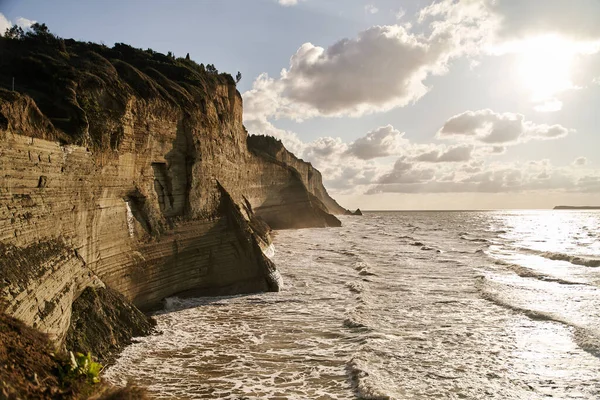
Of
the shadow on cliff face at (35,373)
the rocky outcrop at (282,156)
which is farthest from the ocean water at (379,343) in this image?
the rocky outcrop at (282,156)

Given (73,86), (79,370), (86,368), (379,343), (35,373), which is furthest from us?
(73,86)

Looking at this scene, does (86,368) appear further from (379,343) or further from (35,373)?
(379,343)

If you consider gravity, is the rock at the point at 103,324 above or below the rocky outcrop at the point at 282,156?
below

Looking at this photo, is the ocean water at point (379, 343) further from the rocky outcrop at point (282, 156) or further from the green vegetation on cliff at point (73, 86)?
the rocky outcrop at point (282, 156)

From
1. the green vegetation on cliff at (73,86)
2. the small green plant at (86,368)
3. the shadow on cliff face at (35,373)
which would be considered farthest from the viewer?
the green vegetation on cliff at (73,86)

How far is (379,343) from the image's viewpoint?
38.5ft

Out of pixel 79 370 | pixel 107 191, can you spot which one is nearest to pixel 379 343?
pixel 79 370

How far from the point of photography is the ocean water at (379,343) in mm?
9047

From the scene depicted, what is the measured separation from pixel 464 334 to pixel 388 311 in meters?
3.14

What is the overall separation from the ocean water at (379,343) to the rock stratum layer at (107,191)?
66.1 inches

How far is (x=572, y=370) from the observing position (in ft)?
33.4

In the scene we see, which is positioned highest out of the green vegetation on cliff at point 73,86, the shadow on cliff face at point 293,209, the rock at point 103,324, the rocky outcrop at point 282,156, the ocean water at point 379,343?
the rocky outcrop at point 282,156

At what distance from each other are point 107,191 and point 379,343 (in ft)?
31.3

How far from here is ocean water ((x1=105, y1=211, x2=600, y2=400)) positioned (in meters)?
9.05
